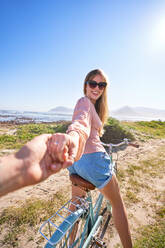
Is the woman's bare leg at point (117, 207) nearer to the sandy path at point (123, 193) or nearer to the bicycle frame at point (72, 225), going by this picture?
the bicycle frame at point (72, 225)

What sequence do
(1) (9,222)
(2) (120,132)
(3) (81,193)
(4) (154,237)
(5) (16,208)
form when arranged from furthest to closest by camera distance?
(2) (120,132) < (5) (16,208) < (1) (9,222) < (4) (154,237) < (3) (81,193)

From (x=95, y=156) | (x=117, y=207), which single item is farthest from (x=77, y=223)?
(x=95, y=156)

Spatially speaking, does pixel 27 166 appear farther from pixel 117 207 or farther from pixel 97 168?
pixel 117 207

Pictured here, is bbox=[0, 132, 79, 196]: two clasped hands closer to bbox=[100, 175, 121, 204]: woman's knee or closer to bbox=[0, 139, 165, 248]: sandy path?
bbox=[100, 175, 121, 204]: woman's knee

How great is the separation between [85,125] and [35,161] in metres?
0.57

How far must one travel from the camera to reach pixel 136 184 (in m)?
4.25

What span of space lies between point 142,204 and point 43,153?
3783 mm

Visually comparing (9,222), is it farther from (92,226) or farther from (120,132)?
(120,132)

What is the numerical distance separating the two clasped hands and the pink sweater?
16 centimetres

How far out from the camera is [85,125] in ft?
3.45

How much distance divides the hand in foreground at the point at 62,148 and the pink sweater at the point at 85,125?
124mm

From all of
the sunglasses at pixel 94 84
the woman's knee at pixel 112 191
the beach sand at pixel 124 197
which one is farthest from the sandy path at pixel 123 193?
the sunglasses at pixel 94 84

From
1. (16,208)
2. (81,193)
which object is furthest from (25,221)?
(81,193)

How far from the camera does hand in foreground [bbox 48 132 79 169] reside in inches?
24.7
